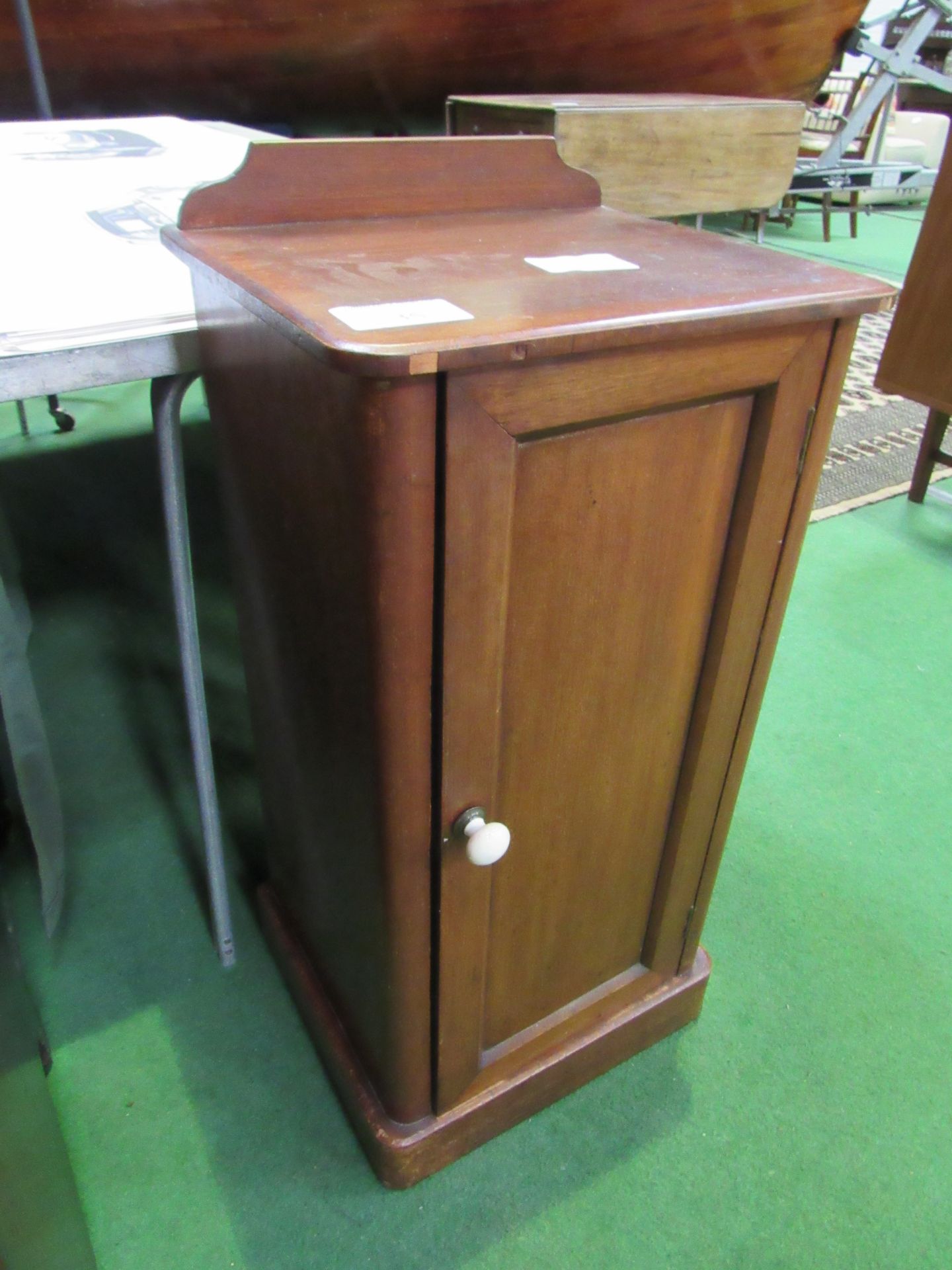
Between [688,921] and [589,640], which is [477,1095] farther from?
[589,640]

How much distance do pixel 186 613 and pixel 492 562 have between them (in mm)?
469

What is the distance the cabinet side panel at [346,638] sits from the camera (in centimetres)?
55

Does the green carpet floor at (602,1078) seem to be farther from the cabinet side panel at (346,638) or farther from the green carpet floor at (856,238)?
the green carpet floor at (856,238)

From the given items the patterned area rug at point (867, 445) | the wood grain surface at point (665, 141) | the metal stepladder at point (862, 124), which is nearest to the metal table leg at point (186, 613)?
the wood grain surface at point (665, 141)

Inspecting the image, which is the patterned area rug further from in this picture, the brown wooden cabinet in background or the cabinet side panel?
the cabinet side panel

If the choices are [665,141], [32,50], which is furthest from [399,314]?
[32,50]

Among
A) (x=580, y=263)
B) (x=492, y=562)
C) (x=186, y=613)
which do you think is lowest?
(x=186, y=613)

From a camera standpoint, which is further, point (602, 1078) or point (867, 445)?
point (867, 445)

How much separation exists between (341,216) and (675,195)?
1.64 meters

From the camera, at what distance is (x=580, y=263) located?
0.70 m

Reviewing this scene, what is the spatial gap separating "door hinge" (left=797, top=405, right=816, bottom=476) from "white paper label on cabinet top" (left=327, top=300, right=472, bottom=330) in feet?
1.02

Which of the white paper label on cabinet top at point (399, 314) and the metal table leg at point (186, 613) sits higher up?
the white paper label on cabinet top at point (399, 314)

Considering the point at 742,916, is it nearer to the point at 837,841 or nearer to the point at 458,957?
the point at 837,841

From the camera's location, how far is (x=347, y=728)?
0.70 meters
